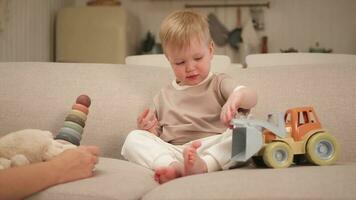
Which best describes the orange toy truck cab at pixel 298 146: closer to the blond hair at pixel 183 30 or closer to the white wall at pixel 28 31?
→ the blond hair at pixel 183 30

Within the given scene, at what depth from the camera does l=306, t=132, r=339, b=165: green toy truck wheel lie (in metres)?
1.28

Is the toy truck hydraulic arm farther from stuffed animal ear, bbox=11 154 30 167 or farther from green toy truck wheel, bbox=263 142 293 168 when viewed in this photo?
stuffed animal ear, bbox=11 154 30 167

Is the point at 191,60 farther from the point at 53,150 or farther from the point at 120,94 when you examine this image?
the point at 53,150

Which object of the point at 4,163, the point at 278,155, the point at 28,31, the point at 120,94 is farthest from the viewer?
the point at 28,31

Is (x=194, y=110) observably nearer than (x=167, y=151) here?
No

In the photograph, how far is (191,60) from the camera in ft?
5.16

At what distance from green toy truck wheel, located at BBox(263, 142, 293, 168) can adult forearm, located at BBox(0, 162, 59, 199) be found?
58 cm

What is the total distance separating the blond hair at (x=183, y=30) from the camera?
5.08 ft

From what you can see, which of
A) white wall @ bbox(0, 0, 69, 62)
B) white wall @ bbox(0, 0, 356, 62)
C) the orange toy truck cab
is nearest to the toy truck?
the orange toy truck cab

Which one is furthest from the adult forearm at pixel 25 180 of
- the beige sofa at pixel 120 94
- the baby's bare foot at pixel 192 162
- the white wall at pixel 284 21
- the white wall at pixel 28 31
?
the white wall at pixel 284 21

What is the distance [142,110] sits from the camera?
1.78 meters

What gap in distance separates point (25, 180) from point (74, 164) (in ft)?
0.47

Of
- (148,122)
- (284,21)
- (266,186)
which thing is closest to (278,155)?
(266,186)

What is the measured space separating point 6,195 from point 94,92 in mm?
850
